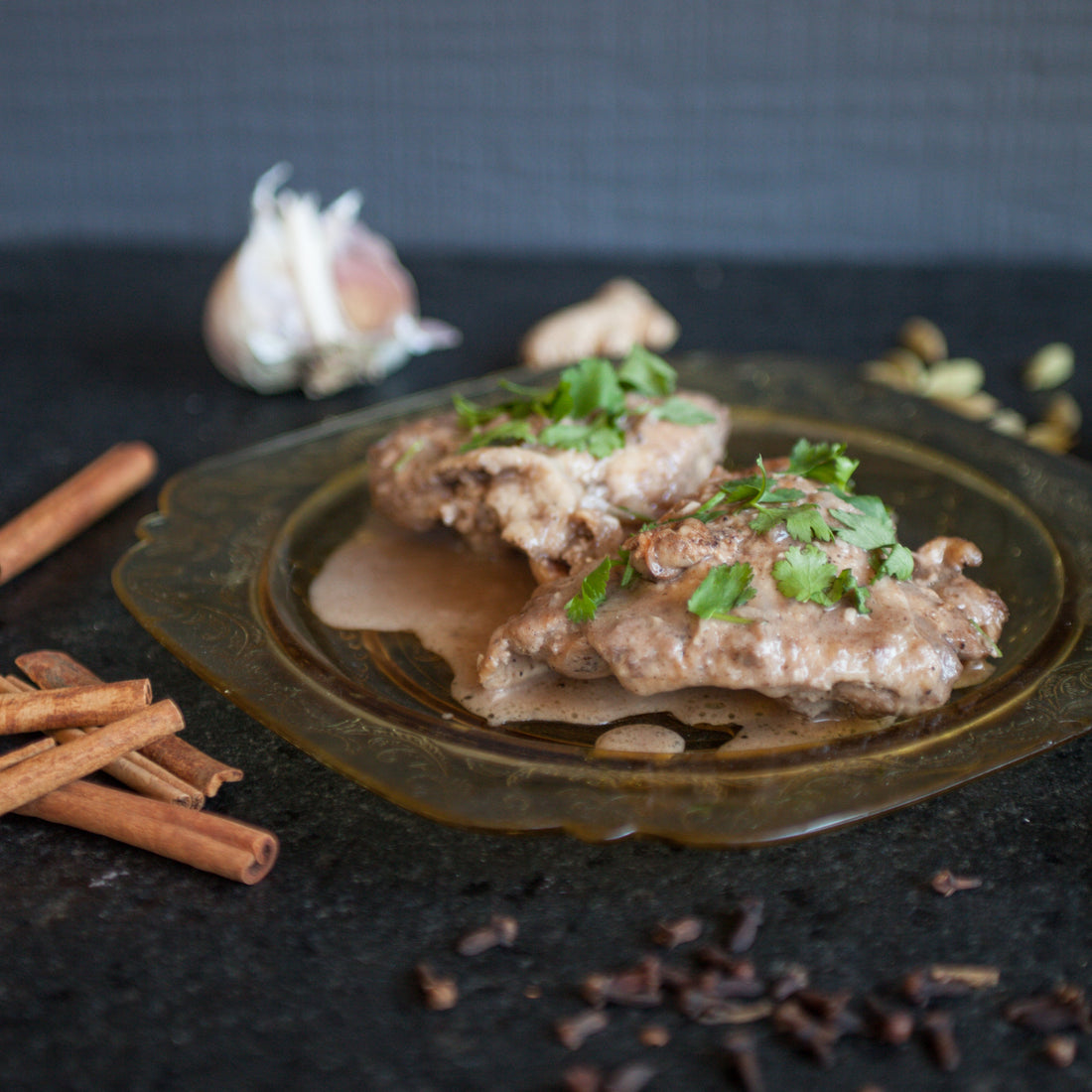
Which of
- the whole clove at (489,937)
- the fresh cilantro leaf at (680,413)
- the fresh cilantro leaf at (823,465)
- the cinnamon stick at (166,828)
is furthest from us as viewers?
the fresh cilantro leaf at (680,413)

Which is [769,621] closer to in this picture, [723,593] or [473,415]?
[723,593]

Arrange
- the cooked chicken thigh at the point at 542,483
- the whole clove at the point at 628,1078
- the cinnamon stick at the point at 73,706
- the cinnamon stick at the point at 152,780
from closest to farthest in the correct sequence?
1. the whole clove at the point at 628,1078
2. the cinnamon stick at the point at 152,780
3. the cinnamon stick at the point at 73,706
4. the cooked chicken thigh at the point at 542,483

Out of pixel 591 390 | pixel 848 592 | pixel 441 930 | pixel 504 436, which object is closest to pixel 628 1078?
pixel 441 930

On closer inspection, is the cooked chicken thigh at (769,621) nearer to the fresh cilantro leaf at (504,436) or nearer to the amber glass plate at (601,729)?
the amber glass plate at (601,729)

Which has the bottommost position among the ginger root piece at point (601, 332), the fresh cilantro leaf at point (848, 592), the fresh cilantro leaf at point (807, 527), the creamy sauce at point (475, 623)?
the creamy sauce at point (475, 623)

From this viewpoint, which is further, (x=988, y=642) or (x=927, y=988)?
(x=988, y=642)

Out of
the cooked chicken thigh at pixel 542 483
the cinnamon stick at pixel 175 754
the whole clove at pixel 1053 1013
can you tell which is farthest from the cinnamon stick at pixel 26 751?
the whole clove at pixel 1053 1013

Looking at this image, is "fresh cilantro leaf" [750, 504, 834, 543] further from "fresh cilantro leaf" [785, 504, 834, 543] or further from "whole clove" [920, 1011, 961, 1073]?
"whole clove" [920, 1011, 961, 1073]
